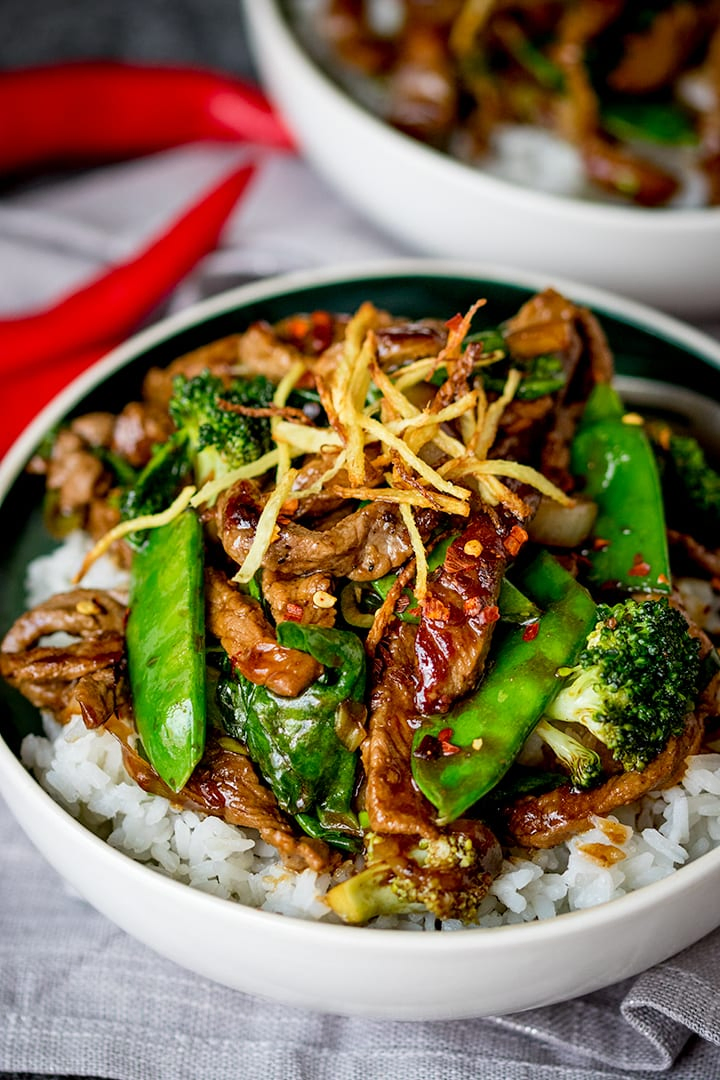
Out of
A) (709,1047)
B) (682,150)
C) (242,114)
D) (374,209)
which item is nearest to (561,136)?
(682,150)

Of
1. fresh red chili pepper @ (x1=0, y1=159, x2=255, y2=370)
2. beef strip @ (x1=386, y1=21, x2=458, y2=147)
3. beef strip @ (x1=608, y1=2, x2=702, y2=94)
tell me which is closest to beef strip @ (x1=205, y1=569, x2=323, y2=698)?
fresh red chili pepper @ (x1=0, y1=159, x2=255, y2=370)

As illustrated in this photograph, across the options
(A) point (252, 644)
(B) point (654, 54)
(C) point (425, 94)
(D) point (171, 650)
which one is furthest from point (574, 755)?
(B) point (654, 54)

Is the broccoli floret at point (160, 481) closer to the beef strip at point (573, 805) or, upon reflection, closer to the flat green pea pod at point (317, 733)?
the flat green pea pod at point (317, 733)

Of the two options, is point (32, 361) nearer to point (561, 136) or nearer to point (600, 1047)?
point (561, 136)

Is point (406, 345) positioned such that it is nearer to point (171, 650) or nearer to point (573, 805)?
point (171, 650)

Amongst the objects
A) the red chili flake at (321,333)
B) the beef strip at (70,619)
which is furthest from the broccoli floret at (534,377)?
the beef strip at (70,619)
